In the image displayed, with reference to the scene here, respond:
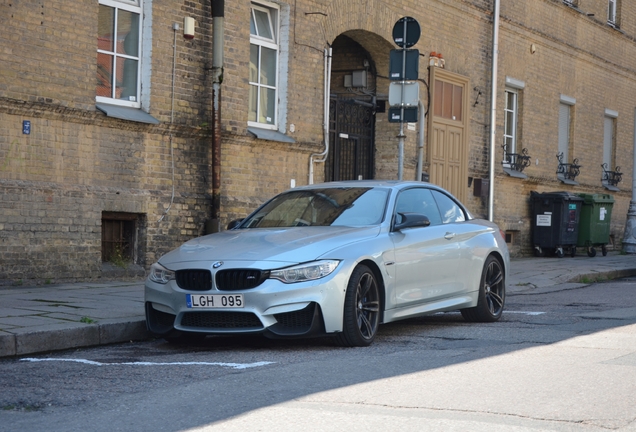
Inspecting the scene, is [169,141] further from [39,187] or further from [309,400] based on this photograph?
[309,400]

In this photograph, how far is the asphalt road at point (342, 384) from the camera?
17.1 ft

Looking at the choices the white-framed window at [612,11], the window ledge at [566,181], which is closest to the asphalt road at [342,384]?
the window ledge at [566,181]

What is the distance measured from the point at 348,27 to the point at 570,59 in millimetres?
10097

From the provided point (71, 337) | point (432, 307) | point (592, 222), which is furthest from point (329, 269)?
point (592, 222)

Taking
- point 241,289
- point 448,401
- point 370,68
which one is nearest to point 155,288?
point 241,289

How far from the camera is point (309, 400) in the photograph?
5.72 metres

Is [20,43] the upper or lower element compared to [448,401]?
upper

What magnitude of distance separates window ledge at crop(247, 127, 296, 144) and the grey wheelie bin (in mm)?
9212

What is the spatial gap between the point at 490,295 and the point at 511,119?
13889 millimetres

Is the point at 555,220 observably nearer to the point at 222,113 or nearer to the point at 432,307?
the point at 222,113

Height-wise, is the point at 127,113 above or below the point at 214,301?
above

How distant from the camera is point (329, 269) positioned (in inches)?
312

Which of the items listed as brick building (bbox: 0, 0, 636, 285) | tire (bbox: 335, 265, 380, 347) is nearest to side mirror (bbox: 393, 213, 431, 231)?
tire (bbox: 335, 265, 380, 347)

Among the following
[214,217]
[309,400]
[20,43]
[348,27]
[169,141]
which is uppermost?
[348,27]
